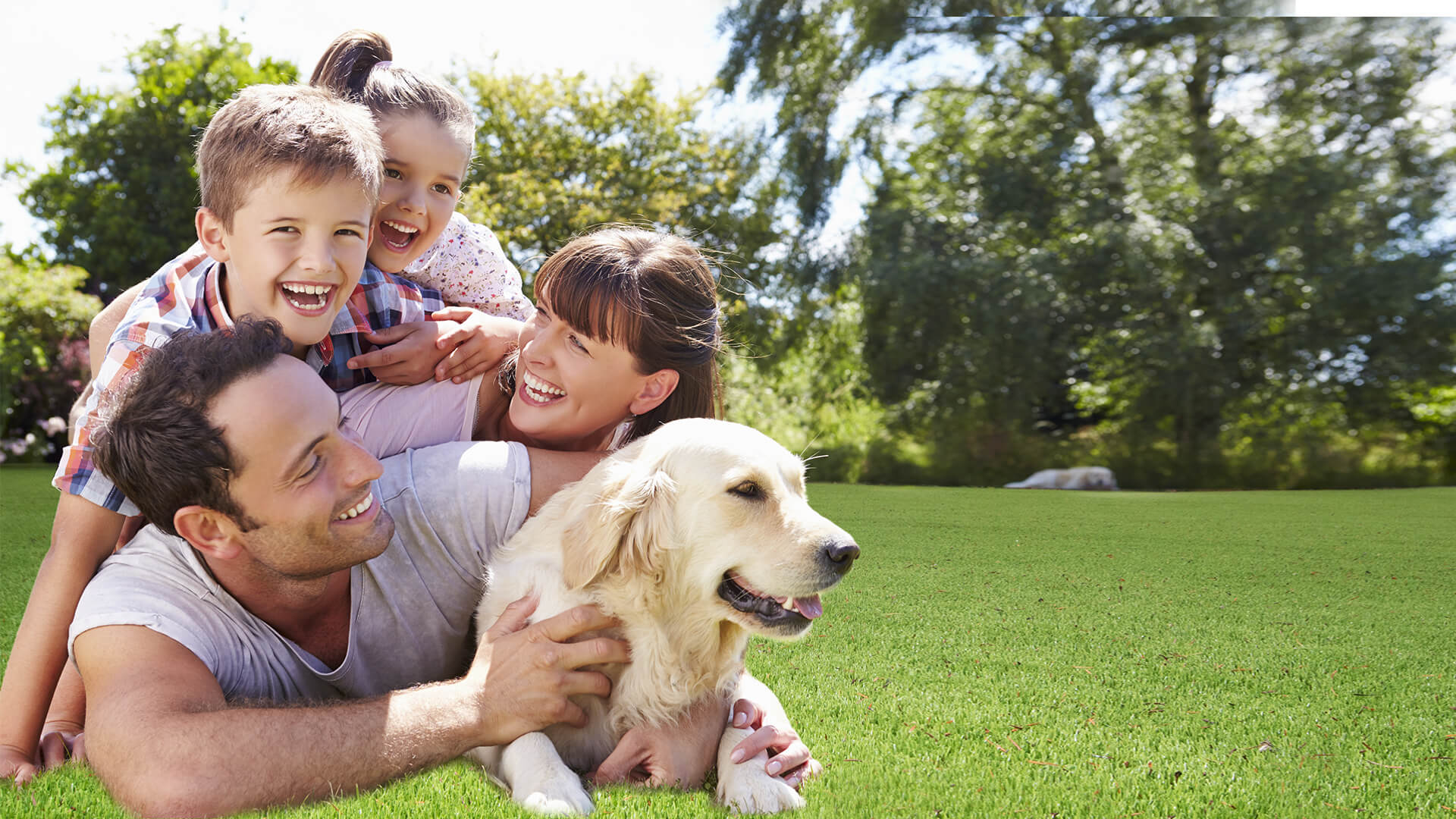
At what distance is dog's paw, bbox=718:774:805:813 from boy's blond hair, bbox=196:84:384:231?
168 centimetres

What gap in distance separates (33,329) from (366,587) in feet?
42.3

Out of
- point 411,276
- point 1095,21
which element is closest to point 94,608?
point 411,276

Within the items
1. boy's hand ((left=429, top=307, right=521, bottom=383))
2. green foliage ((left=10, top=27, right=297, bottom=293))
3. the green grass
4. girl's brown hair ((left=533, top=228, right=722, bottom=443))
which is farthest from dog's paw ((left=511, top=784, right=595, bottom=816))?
green foliage ((left=10, top=27, right=297, bottom=293))

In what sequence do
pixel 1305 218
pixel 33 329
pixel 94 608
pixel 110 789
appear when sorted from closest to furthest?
pixel 110 789
pixel 94 608
pixel 1305 218
pixel 33 329

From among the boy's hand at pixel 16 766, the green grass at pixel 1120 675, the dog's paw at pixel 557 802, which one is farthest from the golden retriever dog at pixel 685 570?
the boy's hand at pixel 16 766

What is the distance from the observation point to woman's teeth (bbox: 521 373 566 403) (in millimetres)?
Result: 2641

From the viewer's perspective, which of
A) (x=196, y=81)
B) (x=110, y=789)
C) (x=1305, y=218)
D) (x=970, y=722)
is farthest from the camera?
(x=196, y=81)

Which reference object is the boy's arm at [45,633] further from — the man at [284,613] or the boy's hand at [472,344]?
the boy's hand at [472,344]

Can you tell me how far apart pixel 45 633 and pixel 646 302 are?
1.60 metres

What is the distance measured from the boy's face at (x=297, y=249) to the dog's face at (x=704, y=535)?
3.01 ft

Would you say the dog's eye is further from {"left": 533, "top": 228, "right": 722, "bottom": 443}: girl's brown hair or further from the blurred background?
the blurred background

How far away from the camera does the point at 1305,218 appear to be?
9.98m

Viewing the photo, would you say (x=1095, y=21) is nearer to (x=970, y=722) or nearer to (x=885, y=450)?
(x=885, y=450)

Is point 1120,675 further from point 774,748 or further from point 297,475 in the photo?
point 297,475
